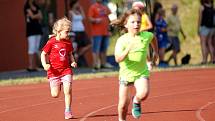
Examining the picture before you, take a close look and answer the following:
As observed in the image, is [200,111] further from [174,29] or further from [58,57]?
[174,29]

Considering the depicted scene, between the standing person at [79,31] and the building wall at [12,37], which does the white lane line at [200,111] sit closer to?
the standing person at [79,31]

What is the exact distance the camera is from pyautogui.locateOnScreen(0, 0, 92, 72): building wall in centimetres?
2406

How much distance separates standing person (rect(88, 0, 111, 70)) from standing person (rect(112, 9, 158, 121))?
38.3 ft

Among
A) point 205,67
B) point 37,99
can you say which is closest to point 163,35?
→ point 205,67

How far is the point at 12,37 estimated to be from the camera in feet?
80.4

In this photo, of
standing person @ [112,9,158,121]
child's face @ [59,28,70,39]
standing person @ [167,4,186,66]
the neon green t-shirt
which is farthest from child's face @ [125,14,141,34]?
standing person @ [167,4,186,66]

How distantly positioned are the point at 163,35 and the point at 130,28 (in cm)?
1487

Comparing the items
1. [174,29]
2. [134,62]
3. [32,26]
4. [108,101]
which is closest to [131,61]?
[134,62]

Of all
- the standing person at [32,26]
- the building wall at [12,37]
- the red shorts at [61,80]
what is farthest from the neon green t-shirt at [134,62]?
the building wall at [12,37]

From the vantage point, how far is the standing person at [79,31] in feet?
76.0

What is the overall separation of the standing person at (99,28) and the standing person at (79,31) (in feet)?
2.73

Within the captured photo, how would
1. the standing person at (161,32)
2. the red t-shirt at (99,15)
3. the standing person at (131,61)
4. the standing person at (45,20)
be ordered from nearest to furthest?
the standing person at (131,61) → the red t-shirt at (99,15) → the standing person at (45,20) → the standing person at (161,32)

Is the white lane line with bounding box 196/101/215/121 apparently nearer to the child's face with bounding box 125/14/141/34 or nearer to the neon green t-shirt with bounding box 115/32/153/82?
the neon green t-shirt with bounding box 115/32/153/82

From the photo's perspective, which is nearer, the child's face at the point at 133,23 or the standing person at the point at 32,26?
the child's face at the point at 133,23
